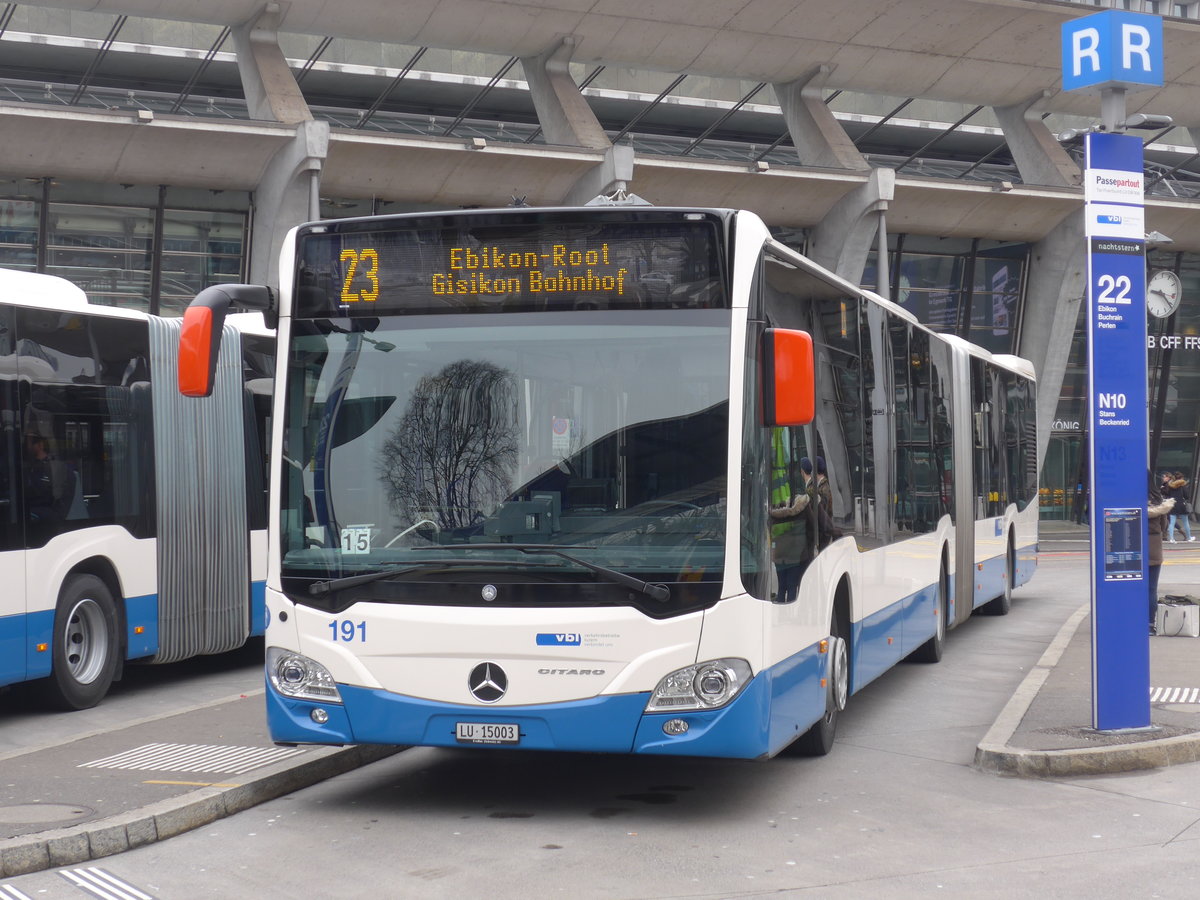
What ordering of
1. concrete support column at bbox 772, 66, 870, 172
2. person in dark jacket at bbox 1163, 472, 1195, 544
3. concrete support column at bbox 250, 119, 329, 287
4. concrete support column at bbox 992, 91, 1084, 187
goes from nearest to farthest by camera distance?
concrete support column at bbox 250, 119, 329, 287
person in dark jacket at bbox 1163, 472, 1195, 544
concrete support column at bbox 772, 66, 870, 172
concrete support column at bbox 992, 91, 1084, 187

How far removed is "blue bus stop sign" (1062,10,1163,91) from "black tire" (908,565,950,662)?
528cm

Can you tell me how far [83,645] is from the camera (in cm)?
1105

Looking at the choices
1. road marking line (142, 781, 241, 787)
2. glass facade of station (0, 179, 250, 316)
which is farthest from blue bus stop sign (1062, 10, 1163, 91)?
glass facade of station (0, 179, 250, 316)

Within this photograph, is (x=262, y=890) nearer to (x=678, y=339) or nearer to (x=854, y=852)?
(x=854, y=852)

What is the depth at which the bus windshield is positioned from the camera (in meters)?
6.75

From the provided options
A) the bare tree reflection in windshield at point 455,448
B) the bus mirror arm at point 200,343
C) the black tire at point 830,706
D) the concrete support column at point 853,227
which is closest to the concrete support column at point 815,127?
the concrete support column at point 853,227

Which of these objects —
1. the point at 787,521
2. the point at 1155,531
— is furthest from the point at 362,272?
the point at 1155,531

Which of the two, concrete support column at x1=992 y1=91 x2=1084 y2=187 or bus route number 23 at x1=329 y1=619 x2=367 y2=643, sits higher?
concrete support column at x1=992 y1=91 x2=1084 y2=187

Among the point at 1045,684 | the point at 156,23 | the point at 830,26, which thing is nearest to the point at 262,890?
the point at 1045,684

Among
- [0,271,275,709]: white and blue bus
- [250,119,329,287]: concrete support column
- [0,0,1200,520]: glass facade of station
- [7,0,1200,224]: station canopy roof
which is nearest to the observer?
[0,271,275,709]: white and blue bus

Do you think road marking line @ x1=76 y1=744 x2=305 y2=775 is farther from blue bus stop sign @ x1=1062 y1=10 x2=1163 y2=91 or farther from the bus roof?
blue bus stop sign @ x1=1062 y1=10 x2=1163 y2=91

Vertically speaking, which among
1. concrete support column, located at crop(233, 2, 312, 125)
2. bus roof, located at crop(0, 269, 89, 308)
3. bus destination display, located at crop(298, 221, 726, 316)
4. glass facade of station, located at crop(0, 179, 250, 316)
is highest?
concrete support column, located at crop(233, 2, 312, 125)

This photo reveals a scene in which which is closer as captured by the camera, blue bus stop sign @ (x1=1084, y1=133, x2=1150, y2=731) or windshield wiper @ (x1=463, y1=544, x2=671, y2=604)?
windshield wiper @ (x1=463, y1=544, x2=671, y2=604)

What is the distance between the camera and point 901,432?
11289mm
